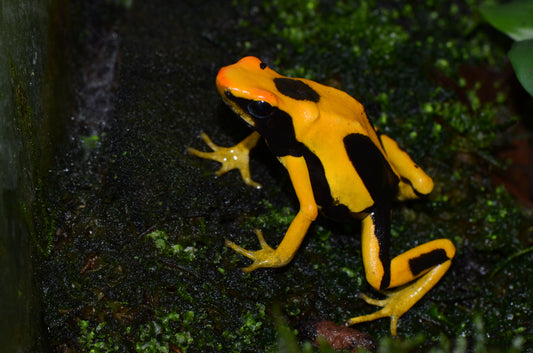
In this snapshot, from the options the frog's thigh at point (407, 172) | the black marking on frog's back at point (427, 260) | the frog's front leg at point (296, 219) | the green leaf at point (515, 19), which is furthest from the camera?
the green leaf at point (515, 19)

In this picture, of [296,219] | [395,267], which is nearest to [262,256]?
[296,219]

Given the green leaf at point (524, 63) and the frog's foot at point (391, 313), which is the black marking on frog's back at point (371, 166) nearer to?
the frog's foot at point (391, 313)

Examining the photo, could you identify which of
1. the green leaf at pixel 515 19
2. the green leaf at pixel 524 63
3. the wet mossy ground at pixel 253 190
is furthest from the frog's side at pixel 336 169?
the green leaf at pixel 515 19

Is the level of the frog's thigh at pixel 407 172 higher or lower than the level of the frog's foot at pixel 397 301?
higher

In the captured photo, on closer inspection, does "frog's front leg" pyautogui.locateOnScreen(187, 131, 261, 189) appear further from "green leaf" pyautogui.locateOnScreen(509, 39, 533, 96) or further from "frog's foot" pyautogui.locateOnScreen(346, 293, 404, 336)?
"green leaf" pyautogui.locateOnScreen(509, 39, 533, 96)

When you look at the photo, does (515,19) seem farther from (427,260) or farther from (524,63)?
(427,260)
